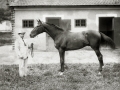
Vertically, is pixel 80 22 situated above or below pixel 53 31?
above

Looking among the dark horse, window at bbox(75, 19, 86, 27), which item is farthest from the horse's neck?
window at bbox(75, 19, 86, 27)

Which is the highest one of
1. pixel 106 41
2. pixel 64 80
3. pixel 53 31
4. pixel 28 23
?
pixel 28 23

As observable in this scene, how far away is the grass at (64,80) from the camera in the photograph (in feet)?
20.9

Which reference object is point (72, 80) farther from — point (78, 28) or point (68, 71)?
point (78, 28)

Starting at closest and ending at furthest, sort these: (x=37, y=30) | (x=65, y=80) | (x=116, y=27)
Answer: (x=65, y=80), (x=37, y=30), (x=116, y=27)

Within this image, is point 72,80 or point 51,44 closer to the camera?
point 72,80

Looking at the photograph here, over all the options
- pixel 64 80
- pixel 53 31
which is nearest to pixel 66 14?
pixel 53 31

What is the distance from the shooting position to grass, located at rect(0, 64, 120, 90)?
6.36m

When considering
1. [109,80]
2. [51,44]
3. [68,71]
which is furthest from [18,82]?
[51,44]

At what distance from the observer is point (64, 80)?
23.5 feet

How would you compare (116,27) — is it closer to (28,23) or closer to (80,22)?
(80,22)

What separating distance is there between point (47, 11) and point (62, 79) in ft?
31.9

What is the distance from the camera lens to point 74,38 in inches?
329

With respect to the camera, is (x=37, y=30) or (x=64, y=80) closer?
(x=64, y=80)
